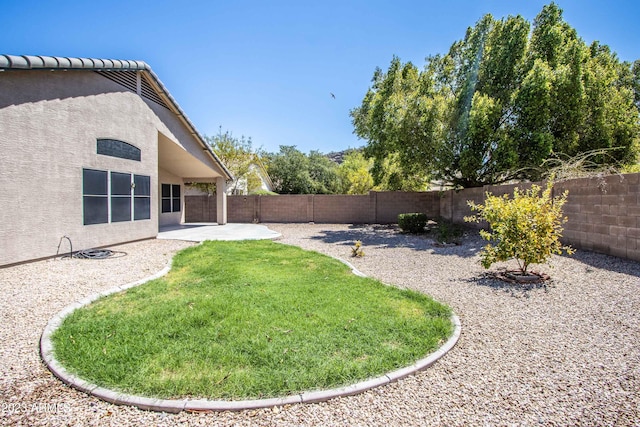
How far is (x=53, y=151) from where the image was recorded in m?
7.94

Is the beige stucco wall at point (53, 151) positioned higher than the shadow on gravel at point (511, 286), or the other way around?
the beige stucco wall at point (53, 151)

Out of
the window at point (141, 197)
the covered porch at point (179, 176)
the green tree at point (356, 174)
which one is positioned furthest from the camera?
the green tree at point (356, 174)

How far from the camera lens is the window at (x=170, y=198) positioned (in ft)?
57.0

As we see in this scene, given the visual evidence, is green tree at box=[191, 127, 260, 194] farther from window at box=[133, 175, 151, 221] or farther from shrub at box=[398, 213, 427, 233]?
shrub at box=[398, 213, 427, 233]

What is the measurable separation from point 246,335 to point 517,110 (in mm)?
12835

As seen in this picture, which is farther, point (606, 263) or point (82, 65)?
point (82, 65)

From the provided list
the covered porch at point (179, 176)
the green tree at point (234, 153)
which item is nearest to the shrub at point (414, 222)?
the covered porch at point (179, 176)

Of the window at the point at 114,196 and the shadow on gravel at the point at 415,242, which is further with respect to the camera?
the shadow on gravel at the point at 415,242

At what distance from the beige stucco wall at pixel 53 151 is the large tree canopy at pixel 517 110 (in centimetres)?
1014

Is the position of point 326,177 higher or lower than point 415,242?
higher

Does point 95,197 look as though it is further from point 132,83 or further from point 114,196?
point 132,83

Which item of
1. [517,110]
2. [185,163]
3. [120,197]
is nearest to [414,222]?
[517,110]

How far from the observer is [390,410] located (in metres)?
2.61

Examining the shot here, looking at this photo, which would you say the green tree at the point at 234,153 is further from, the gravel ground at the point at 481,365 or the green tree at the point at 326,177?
the gravel ground at the point at 481,365
